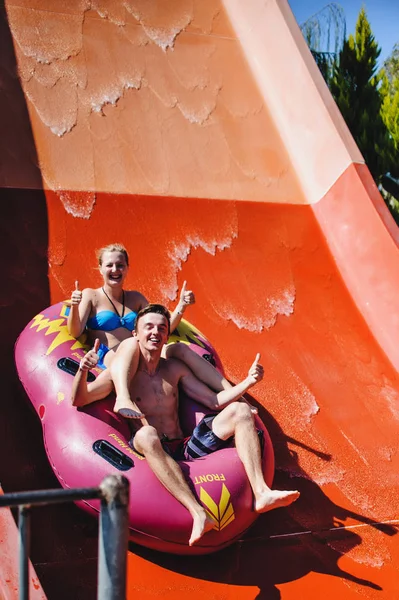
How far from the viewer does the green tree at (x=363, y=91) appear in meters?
8.72

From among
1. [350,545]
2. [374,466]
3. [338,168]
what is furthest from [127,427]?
[338,168]

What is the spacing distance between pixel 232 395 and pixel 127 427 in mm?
519

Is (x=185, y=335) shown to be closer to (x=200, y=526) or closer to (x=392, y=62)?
→ (x=200, y=526)

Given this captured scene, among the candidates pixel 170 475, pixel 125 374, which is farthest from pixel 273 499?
pixel 125 374

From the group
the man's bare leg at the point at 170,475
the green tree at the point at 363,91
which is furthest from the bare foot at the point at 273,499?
the green tree at the point at 363,91

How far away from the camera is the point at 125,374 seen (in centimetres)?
317

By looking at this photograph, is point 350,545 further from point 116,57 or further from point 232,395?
point 116,57

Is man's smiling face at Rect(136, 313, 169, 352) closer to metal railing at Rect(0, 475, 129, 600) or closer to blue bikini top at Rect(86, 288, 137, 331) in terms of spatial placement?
blue bikini top at Rect(86, 288, 137, 331)

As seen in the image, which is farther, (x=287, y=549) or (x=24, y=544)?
(x=287, y=549)

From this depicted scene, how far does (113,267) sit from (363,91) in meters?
6.27

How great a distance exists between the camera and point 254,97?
6.35 meters

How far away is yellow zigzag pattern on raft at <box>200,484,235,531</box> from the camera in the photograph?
288 centimetres

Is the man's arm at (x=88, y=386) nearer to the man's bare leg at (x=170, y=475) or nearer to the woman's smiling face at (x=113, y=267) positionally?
the man's bare leg at (x=170, y=475)

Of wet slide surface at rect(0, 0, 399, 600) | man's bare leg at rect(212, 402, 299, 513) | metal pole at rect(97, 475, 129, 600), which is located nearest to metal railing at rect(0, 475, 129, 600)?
metal pole at rect(97, 475, 129, 600)
